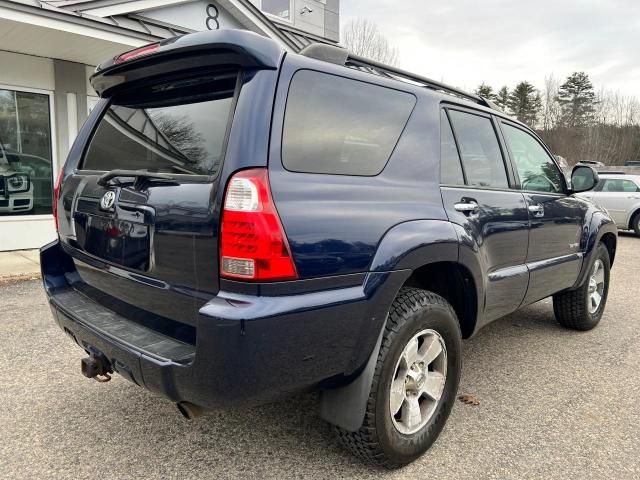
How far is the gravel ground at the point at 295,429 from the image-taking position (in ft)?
7.79

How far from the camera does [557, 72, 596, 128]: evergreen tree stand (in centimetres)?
4653

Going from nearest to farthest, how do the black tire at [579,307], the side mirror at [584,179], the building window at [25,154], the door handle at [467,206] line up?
the door handle at [467,206]
the side mirror at [584,179]
the black tire at [579,307]
the building window at [25,154]

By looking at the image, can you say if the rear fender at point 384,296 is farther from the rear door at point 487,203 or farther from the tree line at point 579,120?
the tree line at point 579,120

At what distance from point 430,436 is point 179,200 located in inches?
66.5

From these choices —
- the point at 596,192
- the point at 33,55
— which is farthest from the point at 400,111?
the point at 596,192

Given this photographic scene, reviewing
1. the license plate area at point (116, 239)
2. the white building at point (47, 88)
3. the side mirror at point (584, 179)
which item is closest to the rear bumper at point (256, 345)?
the license plate area at point (116, 239)

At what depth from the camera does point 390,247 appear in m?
2.15

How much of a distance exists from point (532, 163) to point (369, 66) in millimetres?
1833

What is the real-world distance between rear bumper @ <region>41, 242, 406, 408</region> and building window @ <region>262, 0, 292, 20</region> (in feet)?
47.5

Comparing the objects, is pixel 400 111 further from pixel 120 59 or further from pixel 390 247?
pixel 120 59

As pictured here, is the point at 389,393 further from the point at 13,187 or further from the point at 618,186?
the point at 618,186

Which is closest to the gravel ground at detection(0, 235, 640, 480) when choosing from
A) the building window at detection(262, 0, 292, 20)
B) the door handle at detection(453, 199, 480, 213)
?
the door handle at detection(453, 199, 480, 213)

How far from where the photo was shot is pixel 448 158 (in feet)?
9.00

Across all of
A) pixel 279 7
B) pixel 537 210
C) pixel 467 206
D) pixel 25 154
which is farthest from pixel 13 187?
pixel 279 7
